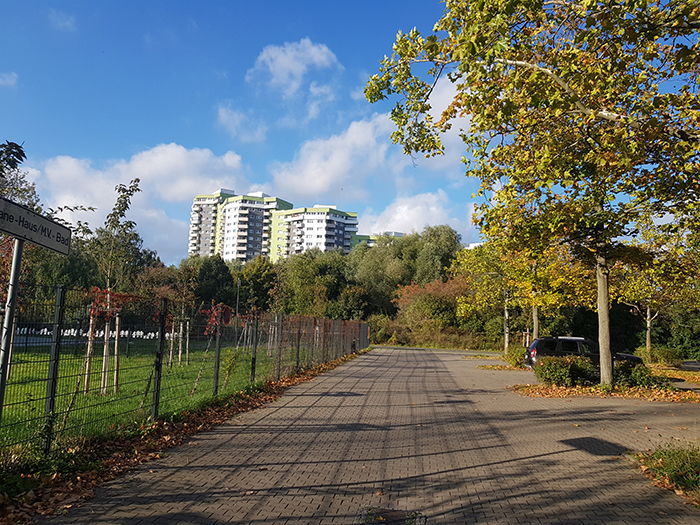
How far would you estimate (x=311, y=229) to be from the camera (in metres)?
127

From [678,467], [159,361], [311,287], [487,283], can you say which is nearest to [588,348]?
[487,283]

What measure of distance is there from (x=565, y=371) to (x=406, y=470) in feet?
37.2

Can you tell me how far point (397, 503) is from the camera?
5.02 m

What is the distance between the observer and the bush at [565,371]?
15938 millimetres

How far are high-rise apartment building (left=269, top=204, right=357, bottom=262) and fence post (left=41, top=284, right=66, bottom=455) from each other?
11765 cm

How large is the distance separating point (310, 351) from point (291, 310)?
32.0 m

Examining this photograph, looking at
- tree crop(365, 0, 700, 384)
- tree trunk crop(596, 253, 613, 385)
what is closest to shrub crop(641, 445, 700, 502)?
tree crop(365, 0, 700, 384)

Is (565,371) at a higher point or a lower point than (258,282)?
lower

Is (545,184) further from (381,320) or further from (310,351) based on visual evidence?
(381,320)

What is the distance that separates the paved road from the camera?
4.75m

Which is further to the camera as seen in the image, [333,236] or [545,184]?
[333,236]

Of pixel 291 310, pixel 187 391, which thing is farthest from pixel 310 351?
pixel 291 310

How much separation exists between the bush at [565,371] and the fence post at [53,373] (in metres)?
14.1

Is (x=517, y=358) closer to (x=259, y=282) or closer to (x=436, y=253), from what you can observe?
(x=436, y=253)
